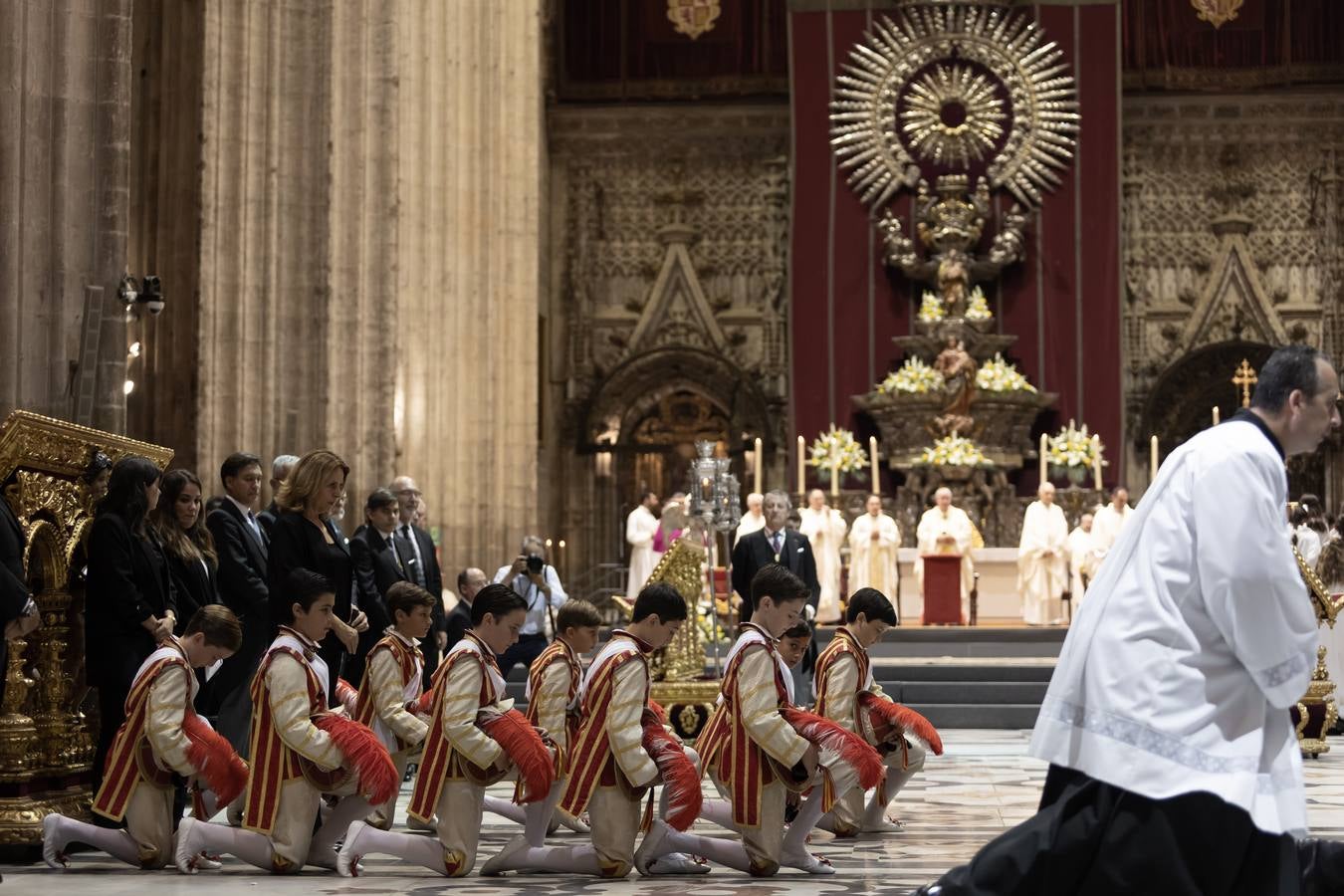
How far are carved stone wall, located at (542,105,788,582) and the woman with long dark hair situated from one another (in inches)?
740

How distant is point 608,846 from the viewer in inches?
274

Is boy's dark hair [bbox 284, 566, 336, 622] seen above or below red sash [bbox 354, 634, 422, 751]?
above

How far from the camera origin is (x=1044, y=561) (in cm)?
2058

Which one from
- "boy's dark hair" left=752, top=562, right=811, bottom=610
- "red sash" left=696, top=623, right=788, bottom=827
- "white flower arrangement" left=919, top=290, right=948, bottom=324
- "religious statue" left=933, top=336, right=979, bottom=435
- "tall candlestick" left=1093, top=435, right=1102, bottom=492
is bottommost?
"red sash" left=696, top=623, right=788, bottom=827

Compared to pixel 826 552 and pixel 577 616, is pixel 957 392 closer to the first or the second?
pixel 826 552

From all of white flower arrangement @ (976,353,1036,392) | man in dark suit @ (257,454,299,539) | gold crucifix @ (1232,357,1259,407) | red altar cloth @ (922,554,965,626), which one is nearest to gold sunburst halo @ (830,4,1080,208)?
white flower arrangement @ (976,353,1036,392)

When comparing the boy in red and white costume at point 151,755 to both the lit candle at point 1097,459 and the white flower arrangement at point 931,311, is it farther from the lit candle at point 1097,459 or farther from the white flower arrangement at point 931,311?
the white flower arrangement at point 931,311

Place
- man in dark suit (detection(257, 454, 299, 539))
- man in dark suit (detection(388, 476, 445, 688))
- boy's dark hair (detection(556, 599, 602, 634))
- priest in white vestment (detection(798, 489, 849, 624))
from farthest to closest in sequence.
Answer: priest in white vestment (detection(798, 489, 849, 624))
man in dark suit (detection(388, 476, 445, 688))
man in dark suit (detection(257, 454, 299, 539))
boy's dark hair (detection(556, 599, 602, 634))

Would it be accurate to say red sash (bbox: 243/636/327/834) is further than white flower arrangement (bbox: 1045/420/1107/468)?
No

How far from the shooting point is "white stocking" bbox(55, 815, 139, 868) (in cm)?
699

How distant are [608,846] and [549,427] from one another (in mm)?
19877

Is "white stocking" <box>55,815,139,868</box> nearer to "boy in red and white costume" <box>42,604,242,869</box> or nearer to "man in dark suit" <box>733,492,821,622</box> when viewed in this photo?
"boy in red and white costume" <box>42,604,242,869</box>

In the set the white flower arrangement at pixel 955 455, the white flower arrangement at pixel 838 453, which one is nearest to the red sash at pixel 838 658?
the white flower arrangement at pixel 838 453

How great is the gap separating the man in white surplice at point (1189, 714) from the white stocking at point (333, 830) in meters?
3.32
